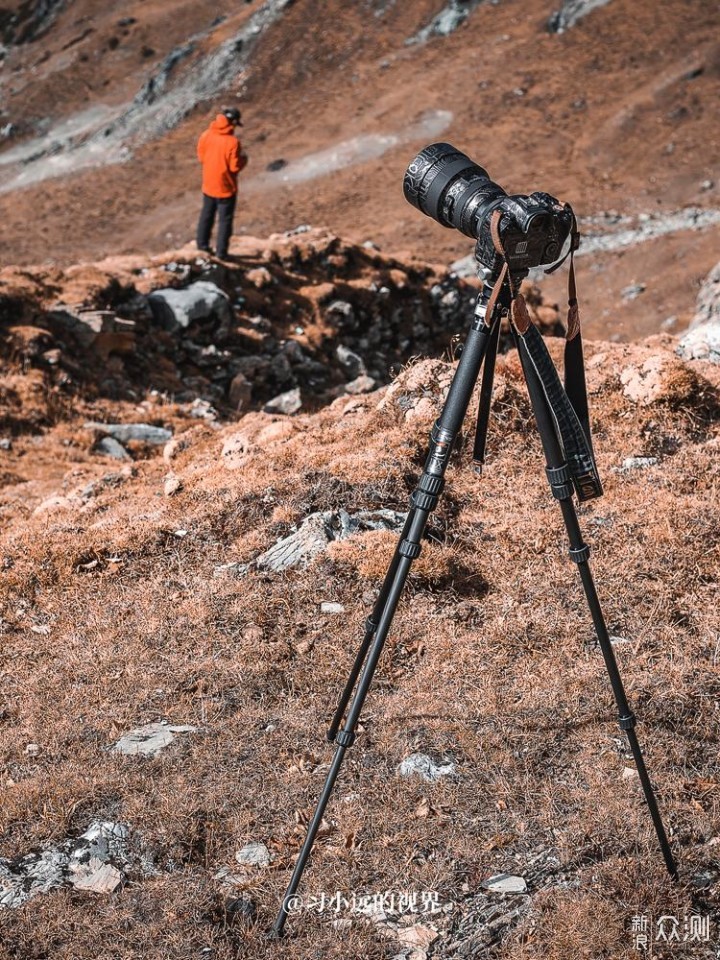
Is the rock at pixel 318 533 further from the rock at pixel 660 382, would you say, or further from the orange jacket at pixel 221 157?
the orange jacket at pixel 221 157

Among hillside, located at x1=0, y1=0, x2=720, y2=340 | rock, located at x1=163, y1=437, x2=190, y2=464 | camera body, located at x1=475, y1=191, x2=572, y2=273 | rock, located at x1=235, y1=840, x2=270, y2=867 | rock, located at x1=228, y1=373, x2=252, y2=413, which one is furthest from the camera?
hillside, located at x1=0, y1=0, x2=720, y2=340

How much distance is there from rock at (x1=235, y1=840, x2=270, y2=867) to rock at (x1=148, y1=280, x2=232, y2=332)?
1165 cm

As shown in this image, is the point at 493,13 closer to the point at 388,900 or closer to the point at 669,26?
the point at 669,26

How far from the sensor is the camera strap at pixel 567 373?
3.66 m

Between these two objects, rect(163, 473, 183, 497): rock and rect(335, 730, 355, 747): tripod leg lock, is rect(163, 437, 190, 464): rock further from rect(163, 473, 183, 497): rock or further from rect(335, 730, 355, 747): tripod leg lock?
rect(335, 730, 355, 747): tripod leg lock

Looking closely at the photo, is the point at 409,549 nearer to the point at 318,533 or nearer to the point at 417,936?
the point at 417,936

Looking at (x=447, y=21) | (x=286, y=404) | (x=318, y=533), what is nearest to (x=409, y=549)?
(x=318, y=533)

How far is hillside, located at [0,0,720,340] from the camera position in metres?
31.4

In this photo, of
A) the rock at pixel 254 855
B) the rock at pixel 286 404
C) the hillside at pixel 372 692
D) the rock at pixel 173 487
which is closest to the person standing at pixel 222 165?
the rock at pixel 286 404

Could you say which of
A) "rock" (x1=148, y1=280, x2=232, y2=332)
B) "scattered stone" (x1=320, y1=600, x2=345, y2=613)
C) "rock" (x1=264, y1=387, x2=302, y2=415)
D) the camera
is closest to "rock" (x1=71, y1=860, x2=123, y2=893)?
"scattered stone" (x1=320, y1=600, x2=345, y2=613)

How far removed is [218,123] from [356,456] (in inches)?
393

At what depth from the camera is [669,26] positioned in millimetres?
44844

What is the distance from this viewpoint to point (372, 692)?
570 centimetres

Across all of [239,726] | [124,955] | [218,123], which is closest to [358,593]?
[239,726]
